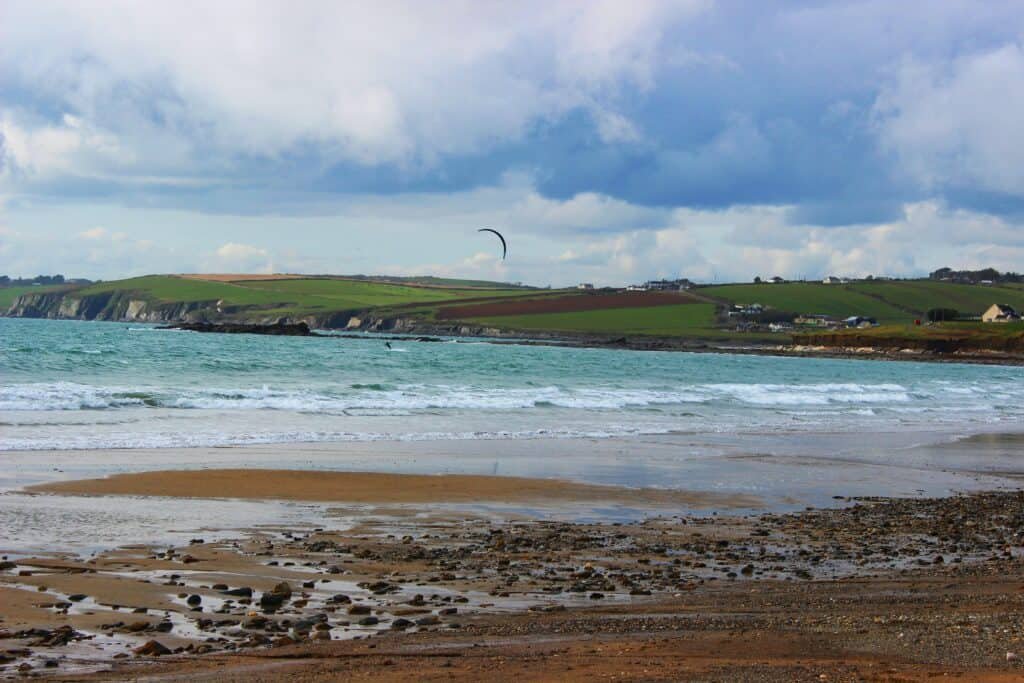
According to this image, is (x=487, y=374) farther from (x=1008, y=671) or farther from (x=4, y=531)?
(x=1008, y=671)

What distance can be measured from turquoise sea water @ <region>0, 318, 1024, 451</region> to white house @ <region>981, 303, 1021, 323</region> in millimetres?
92075

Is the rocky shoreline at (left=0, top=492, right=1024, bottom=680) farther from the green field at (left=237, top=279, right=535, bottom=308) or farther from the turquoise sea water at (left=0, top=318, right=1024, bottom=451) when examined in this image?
the green field at (left=237, top=279, right=535, bottom=308)

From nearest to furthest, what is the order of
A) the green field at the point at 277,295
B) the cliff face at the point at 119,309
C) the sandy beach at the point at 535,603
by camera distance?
the sandy beach at the point at 535,603, the cliff face at the point at 119,309, the green field at the point at 277,295

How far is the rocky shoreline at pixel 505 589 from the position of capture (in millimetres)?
8750

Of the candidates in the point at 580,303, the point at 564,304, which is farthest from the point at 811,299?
the point at 564,304

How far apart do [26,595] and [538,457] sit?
15.0m

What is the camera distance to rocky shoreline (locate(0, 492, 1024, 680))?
8.75 m

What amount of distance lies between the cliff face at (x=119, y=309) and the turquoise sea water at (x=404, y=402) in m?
116

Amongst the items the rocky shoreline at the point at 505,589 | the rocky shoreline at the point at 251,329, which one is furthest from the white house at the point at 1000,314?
the rocky shoreline at the point at 505,589

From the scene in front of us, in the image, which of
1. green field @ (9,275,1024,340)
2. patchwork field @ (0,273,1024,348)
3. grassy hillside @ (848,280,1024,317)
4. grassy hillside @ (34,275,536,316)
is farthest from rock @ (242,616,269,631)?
grassy hillside @ (848,280,1024,317)

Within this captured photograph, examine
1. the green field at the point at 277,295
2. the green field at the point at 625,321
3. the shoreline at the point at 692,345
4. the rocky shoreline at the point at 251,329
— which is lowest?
the shoreline at the point at 692,345

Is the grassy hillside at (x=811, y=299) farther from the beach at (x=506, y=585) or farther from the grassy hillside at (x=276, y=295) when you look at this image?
the beach at (x=506, y=585)

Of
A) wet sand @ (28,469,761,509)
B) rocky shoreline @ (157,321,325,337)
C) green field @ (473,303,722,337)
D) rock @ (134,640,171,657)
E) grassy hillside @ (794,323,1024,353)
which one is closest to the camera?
rock @ (134,640,171,657)

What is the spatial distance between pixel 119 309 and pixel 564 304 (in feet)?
258
